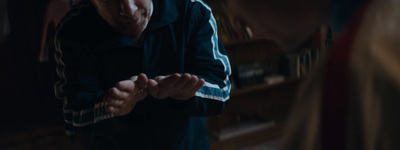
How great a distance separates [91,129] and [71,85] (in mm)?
140

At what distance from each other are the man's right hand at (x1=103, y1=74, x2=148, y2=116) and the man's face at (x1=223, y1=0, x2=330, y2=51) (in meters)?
0.39

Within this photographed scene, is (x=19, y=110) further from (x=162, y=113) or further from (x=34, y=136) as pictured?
(x=162, y=113)

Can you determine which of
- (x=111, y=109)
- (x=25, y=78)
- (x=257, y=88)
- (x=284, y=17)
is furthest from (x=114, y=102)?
(x=257, y=88)

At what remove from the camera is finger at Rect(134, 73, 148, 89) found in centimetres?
108

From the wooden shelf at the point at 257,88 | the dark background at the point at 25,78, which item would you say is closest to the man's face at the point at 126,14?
the dark background at the point at 25,78

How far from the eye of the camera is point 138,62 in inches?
49.4

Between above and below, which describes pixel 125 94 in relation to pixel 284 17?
below

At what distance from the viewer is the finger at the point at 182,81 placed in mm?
1081

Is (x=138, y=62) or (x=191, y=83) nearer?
(x=191, y=83)

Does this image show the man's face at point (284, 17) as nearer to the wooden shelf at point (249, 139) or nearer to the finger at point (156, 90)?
the finger at point (156, 90)

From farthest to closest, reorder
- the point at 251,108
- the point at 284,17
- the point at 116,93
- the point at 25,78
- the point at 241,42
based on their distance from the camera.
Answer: the point at 251,108, the point at 241,42, the point at 25,78, the point at 116,93, the point at 284,17

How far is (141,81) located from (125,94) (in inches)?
2.0

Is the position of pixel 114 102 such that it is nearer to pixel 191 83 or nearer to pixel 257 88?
pixel 191 83

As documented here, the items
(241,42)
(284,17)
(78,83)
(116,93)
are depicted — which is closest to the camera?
(284,17)
